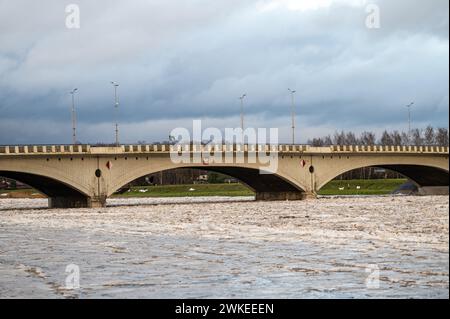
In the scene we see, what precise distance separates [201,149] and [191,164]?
189 centimetres

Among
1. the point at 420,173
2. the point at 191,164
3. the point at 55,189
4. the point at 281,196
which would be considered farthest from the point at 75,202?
the point at 420,173

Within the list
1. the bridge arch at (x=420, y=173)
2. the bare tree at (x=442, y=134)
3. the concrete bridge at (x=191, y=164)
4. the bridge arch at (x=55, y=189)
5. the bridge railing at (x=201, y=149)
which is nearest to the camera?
the bare tree at (x=442, y=134)

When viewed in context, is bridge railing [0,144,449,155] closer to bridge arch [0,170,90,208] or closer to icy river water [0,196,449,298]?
bridge arch [0,170,90,208]

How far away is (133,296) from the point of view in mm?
19016

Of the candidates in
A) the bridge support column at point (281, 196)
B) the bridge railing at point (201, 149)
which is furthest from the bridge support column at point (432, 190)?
the bridge support column at point (281, 196)

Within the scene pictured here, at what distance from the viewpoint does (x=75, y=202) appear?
253ft

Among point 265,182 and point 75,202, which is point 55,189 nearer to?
point 75,202

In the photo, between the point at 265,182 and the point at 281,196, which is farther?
the point at 281,196

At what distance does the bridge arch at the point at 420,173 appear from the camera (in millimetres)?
88675

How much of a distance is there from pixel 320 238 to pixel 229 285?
1313 centimetres

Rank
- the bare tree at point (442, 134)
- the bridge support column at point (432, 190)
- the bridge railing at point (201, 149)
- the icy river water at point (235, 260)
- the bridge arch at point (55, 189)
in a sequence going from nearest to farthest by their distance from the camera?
the icy river water at point (235, 260)
the bare tree at point (442, 134)
the bridge railing at point (201, 149)
the bridge arch at point (55, 189)
the bridge support column at point (432, 190)

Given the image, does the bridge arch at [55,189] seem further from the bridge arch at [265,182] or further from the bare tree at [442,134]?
the bare tree at [442,134]

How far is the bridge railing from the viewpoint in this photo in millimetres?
69394
